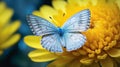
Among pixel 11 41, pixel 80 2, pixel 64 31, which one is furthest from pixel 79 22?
pixel 11 41

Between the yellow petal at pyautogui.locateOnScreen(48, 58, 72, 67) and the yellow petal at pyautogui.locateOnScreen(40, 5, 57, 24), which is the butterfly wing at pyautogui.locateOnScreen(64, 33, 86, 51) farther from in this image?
the yellow petal at pyautogui.locateOnScreen(40, 5, 57, 24)

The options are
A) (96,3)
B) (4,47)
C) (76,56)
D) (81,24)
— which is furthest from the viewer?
(4,47)

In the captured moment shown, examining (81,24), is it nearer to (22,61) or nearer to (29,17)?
(29,17)

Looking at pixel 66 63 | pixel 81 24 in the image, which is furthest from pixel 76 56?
pixel 81 24

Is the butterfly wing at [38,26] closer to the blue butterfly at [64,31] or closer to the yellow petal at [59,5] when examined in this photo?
the blue butterfly at [64,31]

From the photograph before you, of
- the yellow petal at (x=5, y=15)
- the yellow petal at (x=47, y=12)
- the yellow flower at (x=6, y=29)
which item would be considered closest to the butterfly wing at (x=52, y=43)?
the yellow petal at (x=47, y=12)
